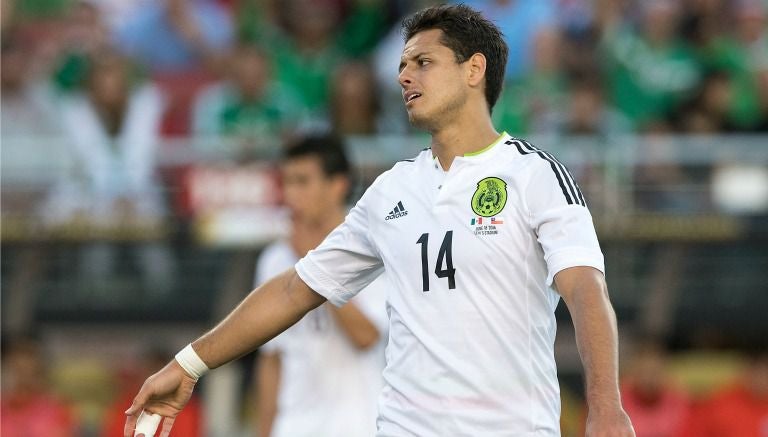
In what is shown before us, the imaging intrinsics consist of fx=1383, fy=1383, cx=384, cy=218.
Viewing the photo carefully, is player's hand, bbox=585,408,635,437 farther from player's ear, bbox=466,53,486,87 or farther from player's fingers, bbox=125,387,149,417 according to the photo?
player's fingers, bbox=125,387,149,417

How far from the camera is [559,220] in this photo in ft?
14.9

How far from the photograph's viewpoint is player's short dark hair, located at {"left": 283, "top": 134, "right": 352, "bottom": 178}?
7438 millimetres

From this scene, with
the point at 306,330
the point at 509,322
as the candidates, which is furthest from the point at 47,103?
the point at 509,322

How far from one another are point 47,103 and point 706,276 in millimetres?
6370

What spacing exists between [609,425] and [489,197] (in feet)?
3.28

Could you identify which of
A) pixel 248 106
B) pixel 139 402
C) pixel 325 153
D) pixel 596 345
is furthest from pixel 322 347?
pixel 248 106

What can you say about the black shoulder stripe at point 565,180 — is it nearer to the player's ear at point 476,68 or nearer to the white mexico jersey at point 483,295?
the white mexico jersey at point 483,295

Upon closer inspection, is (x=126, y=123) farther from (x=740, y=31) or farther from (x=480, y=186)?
(x=480, y=186)

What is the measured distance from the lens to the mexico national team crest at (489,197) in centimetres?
473

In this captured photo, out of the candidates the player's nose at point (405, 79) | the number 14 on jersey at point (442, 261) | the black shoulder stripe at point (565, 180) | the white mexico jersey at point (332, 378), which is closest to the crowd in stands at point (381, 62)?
the white mexico jersey at point (332, 378)

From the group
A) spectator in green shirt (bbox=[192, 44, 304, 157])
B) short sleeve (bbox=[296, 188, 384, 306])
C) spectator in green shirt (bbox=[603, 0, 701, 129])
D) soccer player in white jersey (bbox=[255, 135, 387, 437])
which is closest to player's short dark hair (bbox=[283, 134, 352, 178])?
soccer player in white jersey (bbox=[255, 135, 387, 437])

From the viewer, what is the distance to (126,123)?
482 inches

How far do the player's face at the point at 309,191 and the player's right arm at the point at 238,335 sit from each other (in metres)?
2.06

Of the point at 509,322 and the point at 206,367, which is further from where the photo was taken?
the point at 206,367
